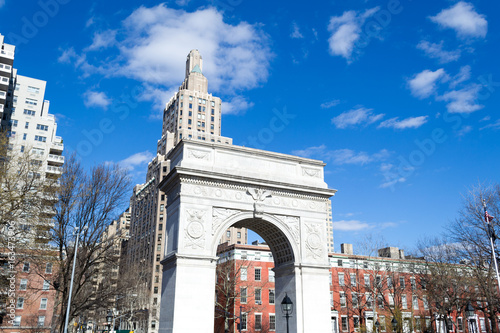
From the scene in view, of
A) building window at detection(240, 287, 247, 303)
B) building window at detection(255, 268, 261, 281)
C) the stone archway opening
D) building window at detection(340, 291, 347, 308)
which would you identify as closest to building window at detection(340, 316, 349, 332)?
building window at detection(340, 291, 347, 308)

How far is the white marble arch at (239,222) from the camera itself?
23.8 meters

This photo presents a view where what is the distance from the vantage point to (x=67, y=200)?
28188 mm

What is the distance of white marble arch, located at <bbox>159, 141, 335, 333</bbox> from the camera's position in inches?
937

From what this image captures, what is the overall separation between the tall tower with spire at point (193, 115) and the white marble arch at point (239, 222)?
2640 inches

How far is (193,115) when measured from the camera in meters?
97.2

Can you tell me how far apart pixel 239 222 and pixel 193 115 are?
238 feet

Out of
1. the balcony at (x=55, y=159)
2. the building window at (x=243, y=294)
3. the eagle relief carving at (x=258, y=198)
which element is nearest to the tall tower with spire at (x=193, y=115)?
the balcony at (x=55, y=159)

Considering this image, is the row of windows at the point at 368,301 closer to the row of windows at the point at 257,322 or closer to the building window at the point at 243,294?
the row of windows at the point at 257,322

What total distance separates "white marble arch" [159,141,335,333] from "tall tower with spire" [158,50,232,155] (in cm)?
6706

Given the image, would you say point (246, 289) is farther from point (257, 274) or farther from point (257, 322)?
point (257, 322)

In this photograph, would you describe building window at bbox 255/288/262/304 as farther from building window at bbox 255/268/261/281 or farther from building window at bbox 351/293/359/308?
building window at bbox 351/293/359/308

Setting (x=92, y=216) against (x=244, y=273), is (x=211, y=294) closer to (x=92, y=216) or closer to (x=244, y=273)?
(x=92, y=216)

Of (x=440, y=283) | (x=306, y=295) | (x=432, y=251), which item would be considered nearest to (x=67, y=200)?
(x=306, y=295)

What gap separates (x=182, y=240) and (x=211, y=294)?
357 cm
